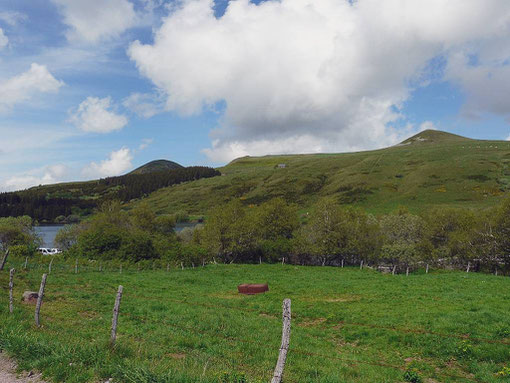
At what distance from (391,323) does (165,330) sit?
11.4 meters

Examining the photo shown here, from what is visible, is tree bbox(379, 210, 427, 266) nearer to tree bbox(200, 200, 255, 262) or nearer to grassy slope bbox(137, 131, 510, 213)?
tree bbox(200, 200, 255, 262)

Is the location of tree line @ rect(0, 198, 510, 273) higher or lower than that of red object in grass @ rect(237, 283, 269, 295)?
higher

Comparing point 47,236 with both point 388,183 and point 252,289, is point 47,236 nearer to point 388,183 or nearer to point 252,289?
point 252,289

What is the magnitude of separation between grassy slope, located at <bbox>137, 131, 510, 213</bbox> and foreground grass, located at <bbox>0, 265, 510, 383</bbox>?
309 ft

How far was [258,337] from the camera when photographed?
48.1 feet

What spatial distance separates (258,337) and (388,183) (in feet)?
448

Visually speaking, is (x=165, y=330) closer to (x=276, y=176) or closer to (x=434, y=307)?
(x=434, y=307)

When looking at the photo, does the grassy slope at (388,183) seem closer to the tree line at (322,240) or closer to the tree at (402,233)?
the tree at (402,233)

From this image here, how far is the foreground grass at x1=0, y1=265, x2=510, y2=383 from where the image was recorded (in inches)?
357

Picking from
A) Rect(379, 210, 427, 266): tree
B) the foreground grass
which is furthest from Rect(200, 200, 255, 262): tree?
the foreground grass

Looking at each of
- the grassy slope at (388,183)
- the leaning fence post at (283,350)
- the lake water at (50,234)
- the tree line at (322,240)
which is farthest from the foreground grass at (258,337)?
the grassy slope at (388,183)

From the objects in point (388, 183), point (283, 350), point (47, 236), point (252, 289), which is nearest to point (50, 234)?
point (47, 236)

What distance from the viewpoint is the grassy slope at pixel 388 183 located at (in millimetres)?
115125

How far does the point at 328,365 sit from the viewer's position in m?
11.7
